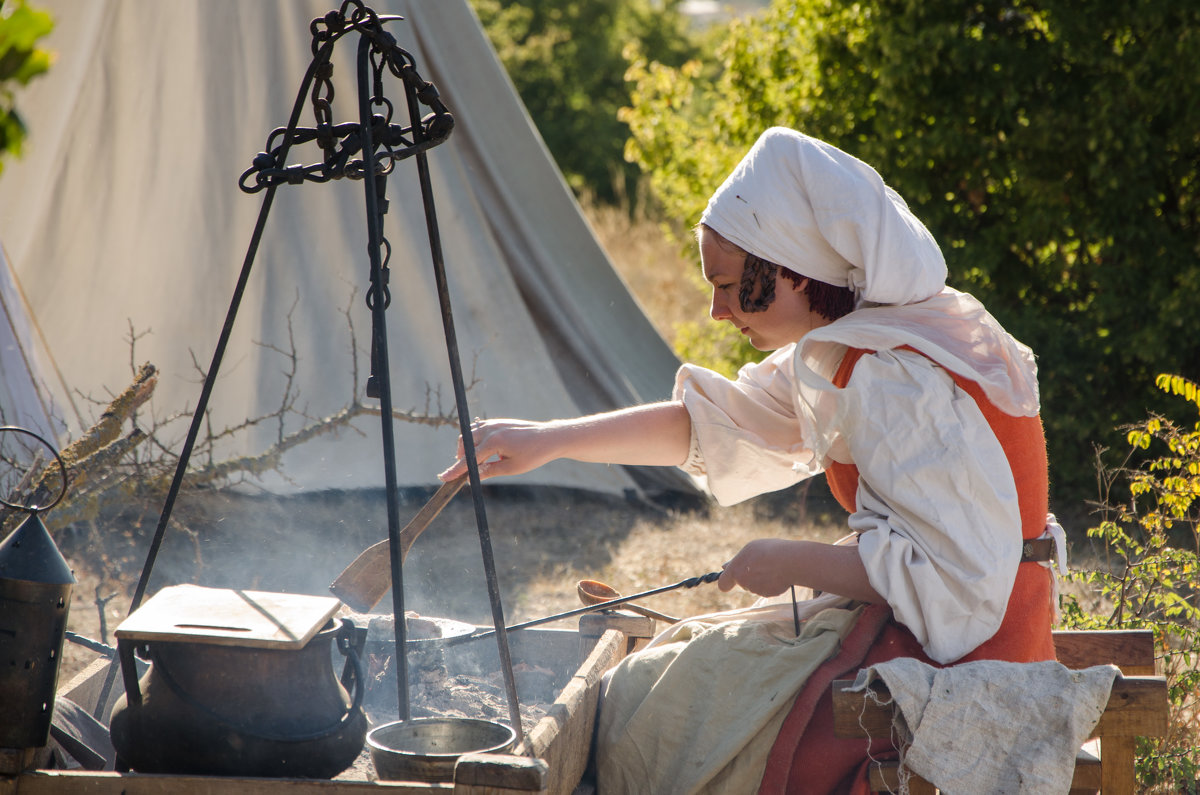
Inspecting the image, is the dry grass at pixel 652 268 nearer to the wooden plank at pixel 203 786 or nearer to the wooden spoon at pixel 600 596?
the wooden spoon at pixel 600 596

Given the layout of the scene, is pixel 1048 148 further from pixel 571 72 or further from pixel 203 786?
pixel 571 72

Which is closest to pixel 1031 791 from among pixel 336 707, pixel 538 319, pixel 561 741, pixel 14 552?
pixel 561 741

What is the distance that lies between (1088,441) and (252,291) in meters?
3.51

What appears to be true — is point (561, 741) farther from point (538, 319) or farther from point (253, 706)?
point (538, 319)

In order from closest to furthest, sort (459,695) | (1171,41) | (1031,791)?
1. (1031,791)
2. (459,695)
3. (1171,41)

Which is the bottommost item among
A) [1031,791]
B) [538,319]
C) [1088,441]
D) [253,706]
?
[1088,441]

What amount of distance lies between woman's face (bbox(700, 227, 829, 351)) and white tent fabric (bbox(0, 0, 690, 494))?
7.54 ft

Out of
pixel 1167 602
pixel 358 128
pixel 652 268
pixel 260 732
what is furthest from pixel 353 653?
pixel 652 268

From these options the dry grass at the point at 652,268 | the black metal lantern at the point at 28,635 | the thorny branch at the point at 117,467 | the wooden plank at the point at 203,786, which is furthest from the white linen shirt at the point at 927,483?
the dry grass at the point at 652,268

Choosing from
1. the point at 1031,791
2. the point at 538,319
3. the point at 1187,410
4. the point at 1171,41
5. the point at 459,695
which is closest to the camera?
the point at 1031,791

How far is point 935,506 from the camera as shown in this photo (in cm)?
149

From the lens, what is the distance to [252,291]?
4.25 metres

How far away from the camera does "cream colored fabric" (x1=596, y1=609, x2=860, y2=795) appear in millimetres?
1519

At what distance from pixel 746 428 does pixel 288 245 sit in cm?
283
